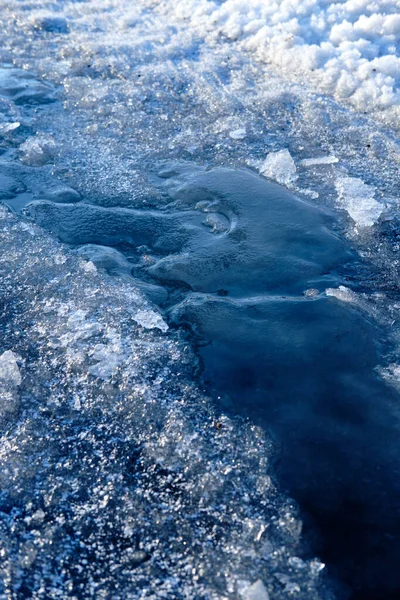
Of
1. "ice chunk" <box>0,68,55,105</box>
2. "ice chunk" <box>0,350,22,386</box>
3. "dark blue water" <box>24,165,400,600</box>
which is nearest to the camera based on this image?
"dark blue water" <box>24,165,400,600</box>

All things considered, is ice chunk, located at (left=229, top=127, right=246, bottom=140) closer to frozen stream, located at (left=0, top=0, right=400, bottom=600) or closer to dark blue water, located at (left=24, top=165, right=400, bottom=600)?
frozen stream, located at (left=0, top=0, right=400, bottom=600)

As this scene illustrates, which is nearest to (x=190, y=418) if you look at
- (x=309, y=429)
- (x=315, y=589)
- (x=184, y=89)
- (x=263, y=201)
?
(x=309, y=429)

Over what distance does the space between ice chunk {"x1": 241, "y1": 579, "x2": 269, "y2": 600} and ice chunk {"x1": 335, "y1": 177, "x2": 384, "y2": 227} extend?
7.47 feet

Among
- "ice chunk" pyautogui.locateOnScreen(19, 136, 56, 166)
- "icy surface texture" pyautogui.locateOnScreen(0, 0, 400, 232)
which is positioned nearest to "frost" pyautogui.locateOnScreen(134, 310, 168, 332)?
"icy surface texture" pyautogui.locateOnScreen(0, 0, 400, 232)

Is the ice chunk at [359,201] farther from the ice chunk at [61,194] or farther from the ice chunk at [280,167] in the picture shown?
the ice chunk at [61,194]

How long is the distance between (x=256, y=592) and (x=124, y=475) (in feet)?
2.22

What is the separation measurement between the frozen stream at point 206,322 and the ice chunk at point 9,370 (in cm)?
1

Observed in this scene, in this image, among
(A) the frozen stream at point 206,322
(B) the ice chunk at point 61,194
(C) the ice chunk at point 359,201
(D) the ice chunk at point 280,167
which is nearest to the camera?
(A) the frozen stream at point 206,322

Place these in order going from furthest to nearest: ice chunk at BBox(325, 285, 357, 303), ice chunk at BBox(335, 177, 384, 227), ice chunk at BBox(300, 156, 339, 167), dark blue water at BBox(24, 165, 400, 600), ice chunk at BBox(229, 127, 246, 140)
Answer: ice chunk at BBox(229, 127, 246, 140) < ice chunk at BBox(300, 156, 339, 167) < ice chunk at BBox(335, 177, 384, 227) < ice chunk at BBox(325, 285, 357, 303) < dark blue water at BBox(24, 165, 400, 600)

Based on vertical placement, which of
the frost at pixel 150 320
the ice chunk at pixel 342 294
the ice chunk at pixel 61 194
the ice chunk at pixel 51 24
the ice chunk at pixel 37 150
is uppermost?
the ice chunk at pixel 51 24

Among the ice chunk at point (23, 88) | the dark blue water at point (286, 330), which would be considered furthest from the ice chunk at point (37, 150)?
the ice chunk at point (23, 88)

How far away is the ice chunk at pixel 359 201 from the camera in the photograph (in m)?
3.51

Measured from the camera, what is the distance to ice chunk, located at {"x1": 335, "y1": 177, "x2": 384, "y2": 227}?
3514 mm

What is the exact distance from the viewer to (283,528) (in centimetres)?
211
